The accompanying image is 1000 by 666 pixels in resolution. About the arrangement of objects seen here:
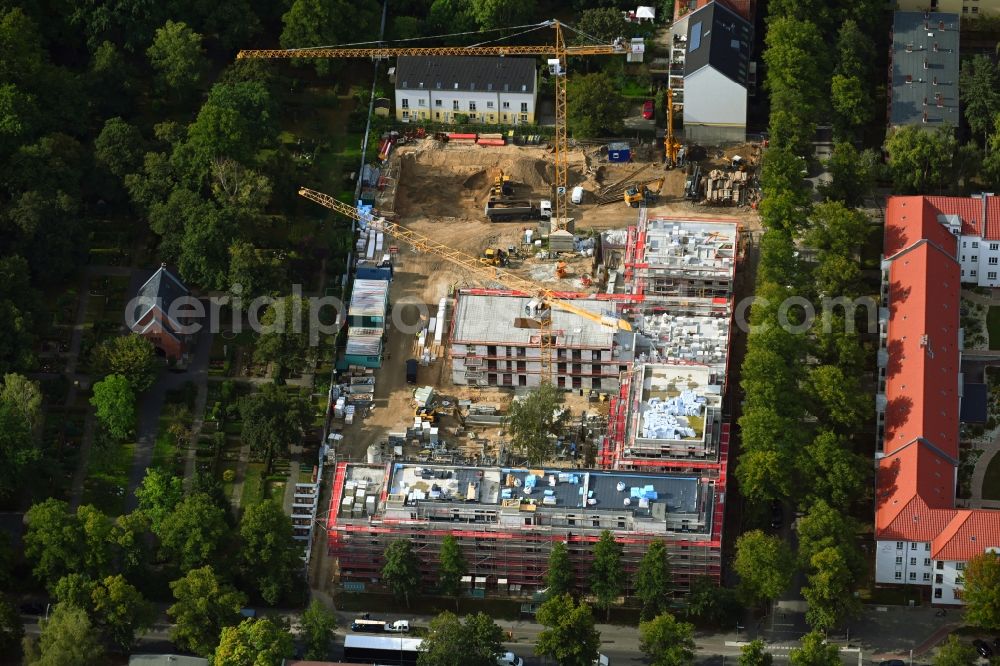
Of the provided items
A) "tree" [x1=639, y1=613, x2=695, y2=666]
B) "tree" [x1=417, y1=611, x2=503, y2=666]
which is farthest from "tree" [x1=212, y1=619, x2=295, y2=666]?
"tree" [x1=639, y1=613, x2=695, y2=666]

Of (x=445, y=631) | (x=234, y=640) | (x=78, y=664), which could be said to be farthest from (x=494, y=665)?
(x=78, y=664)

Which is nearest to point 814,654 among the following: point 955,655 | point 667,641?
point 955,655

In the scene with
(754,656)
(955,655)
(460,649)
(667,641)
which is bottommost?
(460,649)

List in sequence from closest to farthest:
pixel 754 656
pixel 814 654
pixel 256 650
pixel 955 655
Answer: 1. pixel 955 655
2. pixel 814 654
3. pixel 754 656
4. pixel 256 650

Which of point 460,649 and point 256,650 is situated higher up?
point 460,649

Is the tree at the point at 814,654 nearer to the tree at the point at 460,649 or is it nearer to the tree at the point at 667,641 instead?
the tree at the point at 667,641

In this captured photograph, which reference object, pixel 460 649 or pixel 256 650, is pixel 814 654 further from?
pixel 256 650

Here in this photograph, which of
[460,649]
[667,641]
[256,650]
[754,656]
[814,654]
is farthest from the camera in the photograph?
[667,641]

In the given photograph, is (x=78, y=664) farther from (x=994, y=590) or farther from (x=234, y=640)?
(x=994, y=590)

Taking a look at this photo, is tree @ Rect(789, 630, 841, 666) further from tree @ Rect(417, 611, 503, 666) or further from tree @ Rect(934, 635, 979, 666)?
tree @ Rect(417, 611, 503, 666)
